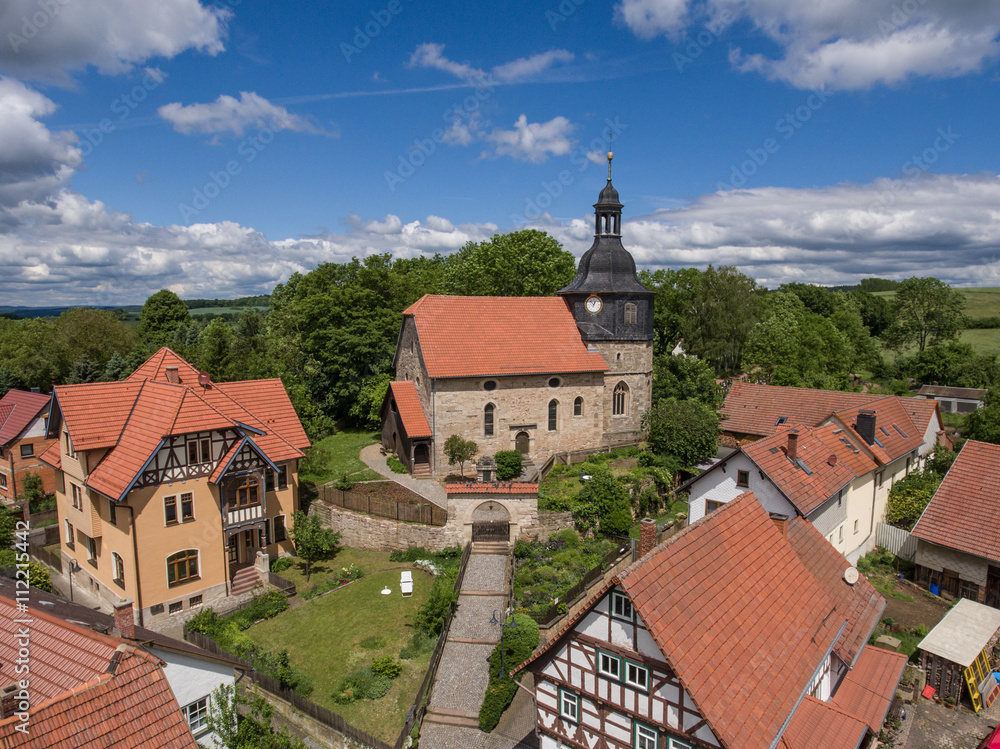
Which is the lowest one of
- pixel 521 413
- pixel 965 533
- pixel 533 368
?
pixel 965 533

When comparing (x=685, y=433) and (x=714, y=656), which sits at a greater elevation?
(x=685, y=433)

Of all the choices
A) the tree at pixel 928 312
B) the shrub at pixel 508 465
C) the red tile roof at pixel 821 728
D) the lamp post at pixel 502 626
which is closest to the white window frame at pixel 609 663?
the red tile roof at pixel 821 728

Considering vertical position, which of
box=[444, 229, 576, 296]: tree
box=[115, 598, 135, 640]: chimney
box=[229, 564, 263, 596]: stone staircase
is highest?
box=[444, 229, 576, 296]: tree

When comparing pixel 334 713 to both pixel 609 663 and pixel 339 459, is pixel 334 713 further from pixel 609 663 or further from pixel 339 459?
pixel 339 459

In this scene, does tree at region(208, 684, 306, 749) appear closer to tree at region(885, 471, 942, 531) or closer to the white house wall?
the white house wall

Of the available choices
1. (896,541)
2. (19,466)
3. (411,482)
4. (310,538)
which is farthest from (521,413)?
(19,466)

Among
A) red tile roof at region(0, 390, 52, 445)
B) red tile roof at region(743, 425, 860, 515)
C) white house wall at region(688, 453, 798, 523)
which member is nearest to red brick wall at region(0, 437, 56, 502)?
red tile roof at region(0, 390, 52, 445)

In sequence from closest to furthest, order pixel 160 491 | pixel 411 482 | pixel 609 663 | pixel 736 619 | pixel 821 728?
pixel 736 619, pixel 609 663, pixel 821 728, pixel 160 491, pixel 411 482
